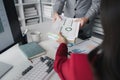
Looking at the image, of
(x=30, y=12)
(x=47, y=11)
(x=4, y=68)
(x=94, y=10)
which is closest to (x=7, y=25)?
(x=4, y=68)

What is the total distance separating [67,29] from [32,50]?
300 mm

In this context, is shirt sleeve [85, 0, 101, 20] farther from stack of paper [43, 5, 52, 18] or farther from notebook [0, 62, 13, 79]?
stack of paper [43, 5, 52, 18]

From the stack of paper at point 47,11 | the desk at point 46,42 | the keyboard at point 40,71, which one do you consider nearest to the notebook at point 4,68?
the keyboard at point 40,71

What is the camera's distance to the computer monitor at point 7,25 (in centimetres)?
Result: 85

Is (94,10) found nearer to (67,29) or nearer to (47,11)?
(67,29)

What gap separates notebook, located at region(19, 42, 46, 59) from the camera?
3.48 feet

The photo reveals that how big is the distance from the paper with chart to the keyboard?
0.25 metres

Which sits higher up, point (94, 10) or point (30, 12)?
point (94, 10)

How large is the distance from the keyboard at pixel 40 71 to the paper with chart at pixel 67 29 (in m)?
0.25

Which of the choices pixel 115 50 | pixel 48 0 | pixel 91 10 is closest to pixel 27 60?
pixel 115 50

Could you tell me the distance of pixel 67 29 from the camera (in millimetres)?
1177

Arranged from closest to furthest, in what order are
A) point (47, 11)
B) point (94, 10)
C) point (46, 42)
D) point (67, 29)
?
point (67, 29) < point (46, 42) < point (94, 10) < point (47, 11)

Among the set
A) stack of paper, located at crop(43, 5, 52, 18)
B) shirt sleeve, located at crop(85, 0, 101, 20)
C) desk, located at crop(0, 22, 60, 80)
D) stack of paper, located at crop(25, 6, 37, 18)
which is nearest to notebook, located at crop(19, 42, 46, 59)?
desk, located at crop(0, 22, 60, 80)

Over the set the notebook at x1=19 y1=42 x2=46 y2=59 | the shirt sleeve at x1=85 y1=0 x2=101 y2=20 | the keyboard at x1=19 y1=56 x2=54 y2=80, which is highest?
the shirt sleeve at x1=85 y1=0 x2=101 y2=20
